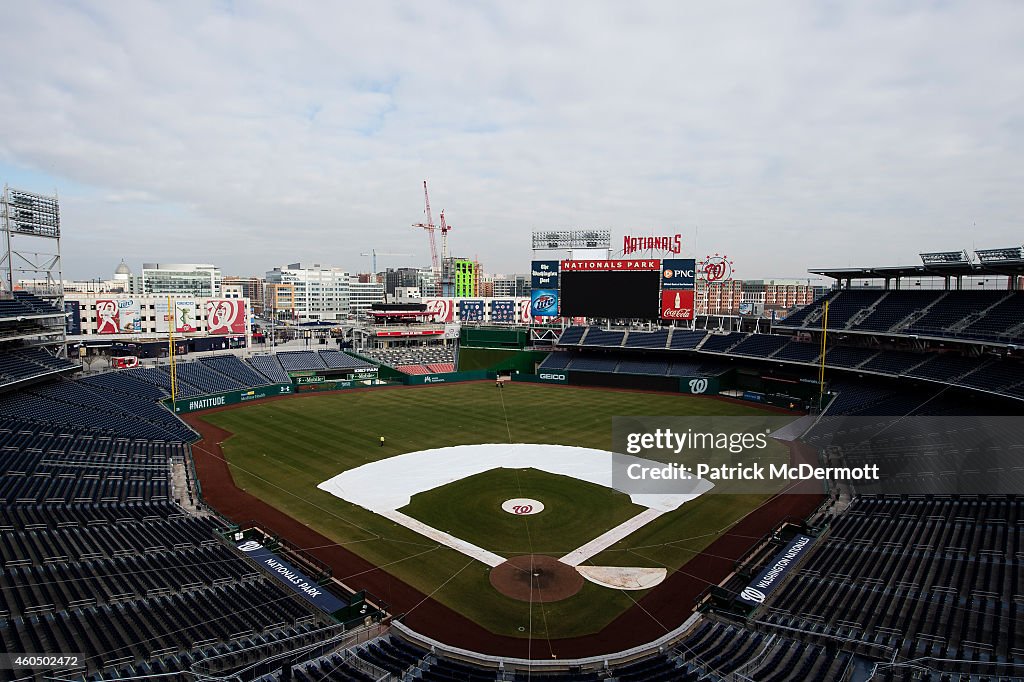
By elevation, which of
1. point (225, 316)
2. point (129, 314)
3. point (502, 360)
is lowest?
point (502, 360)

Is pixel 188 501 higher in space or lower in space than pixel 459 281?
lower

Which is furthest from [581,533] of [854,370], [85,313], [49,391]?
[85,313]

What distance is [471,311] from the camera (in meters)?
110

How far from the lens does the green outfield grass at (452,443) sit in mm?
19812

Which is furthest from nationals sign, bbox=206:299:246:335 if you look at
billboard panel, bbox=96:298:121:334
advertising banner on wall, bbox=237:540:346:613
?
advertising banner on wall, bbox=237:540:346:613

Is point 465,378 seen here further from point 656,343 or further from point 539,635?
point 539,635

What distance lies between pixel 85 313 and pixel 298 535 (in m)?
73.9

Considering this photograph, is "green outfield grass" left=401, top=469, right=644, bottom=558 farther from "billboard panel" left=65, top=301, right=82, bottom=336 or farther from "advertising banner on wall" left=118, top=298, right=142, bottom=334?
"advertising banner on wall" left=118, top=298, right=142, bottom=334

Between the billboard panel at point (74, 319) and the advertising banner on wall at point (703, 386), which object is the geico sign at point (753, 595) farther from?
the billboard panel at point (74, 319)

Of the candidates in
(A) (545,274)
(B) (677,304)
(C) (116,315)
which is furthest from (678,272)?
(C) (116,315)

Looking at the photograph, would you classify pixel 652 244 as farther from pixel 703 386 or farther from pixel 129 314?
pixel 129 314

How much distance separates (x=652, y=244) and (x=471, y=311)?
177 ft

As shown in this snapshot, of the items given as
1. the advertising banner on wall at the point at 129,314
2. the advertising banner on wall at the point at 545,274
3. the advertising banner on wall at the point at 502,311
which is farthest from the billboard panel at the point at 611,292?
the advertising banner on wall at the point at 129,314

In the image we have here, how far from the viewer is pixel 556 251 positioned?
68.6 m
